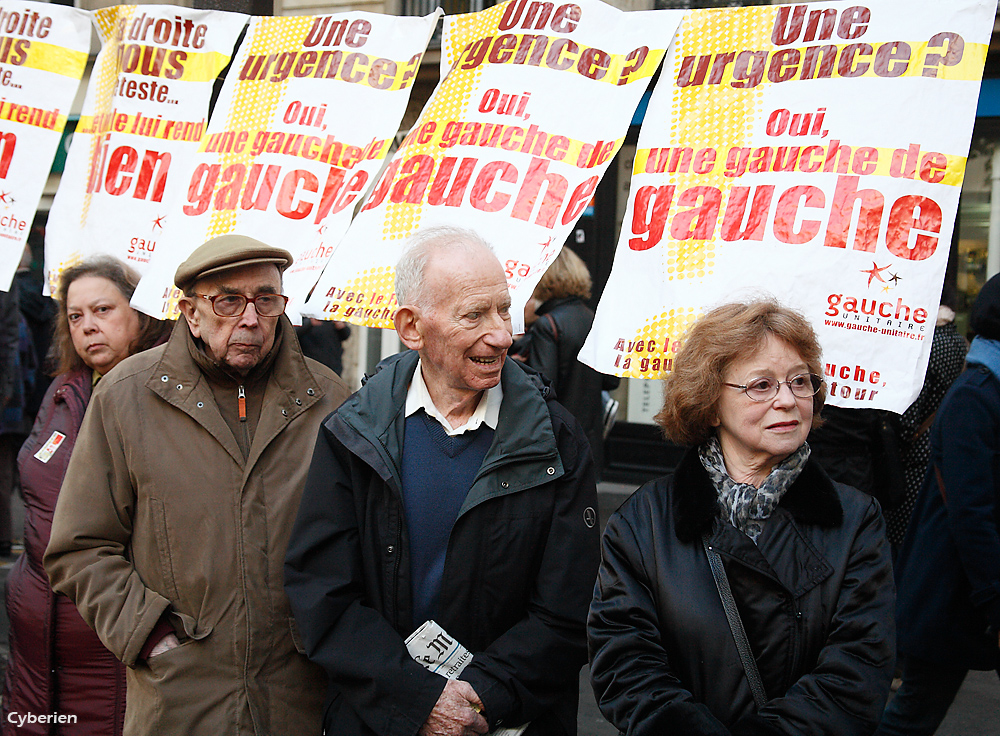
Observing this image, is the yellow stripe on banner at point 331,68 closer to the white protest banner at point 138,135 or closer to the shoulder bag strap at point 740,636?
the white protest banner at point 138,135

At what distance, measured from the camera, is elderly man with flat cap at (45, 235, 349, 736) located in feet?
7.73

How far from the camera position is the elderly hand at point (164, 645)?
7.73ft

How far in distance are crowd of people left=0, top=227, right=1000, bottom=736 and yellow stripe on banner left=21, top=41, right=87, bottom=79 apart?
2346 millimetres

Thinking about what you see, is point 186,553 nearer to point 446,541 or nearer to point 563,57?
point 446,541

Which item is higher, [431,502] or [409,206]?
[409,206]

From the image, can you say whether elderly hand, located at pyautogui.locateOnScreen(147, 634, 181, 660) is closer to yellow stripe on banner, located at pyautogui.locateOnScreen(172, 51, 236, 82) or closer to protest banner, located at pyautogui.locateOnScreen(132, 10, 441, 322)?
protest banner, located at pyautogui.locateOnScreen(132, 10, 441, 322)

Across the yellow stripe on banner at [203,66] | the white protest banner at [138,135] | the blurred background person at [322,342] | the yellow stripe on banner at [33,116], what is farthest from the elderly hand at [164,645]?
the blurred background person at [322,342]

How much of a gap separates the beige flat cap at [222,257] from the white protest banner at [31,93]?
75.4 inches

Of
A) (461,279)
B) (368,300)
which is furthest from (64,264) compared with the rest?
(461,279)

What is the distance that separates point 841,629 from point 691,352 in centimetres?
69

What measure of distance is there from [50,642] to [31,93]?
8.58 ft

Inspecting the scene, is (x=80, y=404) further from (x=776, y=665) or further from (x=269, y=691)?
(x=776, y=665)

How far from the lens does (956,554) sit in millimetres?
3086

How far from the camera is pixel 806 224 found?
2752mm
